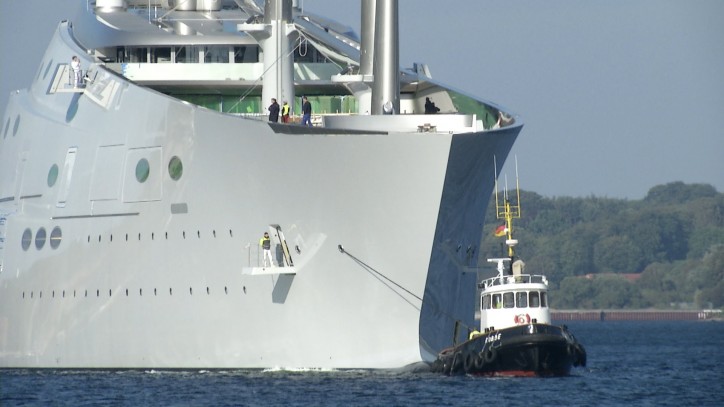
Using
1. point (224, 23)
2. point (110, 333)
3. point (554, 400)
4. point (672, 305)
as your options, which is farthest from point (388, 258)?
point (672, 305)

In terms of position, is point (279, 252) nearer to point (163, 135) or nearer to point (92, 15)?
point (163, 135)

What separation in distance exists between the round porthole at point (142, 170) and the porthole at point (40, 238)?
5.30 metres

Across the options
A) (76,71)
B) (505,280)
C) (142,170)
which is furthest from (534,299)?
(76,71)

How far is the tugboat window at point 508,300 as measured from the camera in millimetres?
44156

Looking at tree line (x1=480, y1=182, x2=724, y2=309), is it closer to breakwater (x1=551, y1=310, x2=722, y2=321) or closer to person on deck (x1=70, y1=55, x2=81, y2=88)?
breakwater (x1=551, y1=310, x2=722, y2=321)

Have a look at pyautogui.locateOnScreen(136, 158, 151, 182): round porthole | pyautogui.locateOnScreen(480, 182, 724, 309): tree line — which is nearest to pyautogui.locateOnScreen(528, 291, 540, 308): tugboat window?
pyautogui.locateOnScreen(136, 158, 151, 182): round porthole

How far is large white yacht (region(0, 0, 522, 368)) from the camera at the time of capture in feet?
135

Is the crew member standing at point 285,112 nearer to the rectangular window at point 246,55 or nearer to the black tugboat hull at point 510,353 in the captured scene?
the rectangular window at point 246,55

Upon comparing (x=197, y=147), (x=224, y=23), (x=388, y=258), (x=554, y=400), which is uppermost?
(x=224, y=23)

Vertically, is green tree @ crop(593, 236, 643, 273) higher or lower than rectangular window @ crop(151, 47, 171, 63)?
higher

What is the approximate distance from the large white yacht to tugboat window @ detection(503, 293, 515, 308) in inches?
47.0

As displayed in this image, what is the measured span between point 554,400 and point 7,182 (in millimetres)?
20295

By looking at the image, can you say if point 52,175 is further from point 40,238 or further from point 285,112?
point 285,112

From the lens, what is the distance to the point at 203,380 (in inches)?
1656
